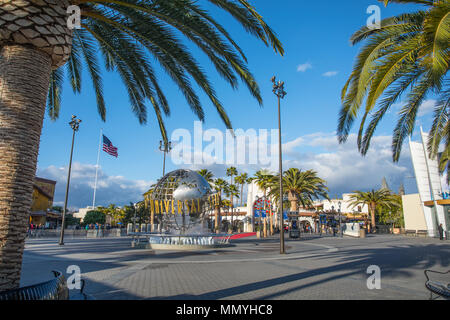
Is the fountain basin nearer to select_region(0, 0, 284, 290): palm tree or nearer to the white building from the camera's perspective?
select_region(0, 0, 284, 290): palm tree

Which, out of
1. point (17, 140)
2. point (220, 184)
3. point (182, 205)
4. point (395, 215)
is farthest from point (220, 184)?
point (17, 140)

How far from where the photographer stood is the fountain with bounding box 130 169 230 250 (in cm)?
1858

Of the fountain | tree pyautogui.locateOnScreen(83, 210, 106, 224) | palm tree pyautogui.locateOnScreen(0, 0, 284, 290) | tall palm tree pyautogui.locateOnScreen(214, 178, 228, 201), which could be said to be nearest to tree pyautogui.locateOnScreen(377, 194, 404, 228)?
tall palm tree pyautogui.locateOnScreen(214, 178, 228, 201)

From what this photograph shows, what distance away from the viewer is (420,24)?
25.5 ft

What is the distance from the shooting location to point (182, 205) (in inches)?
739

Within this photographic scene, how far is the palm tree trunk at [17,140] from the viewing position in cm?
355

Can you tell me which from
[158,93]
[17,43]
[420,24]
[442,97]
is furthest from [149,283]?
[442,97]

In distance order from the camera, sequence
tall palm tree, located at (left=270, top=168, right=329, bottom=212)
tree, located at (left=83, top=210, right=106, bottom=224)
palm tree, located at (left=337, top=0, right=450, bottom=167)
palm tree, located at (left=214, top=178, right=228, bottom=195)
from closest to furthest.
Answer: palm tree, located at (left=337, top=0, right=450, bottom=167) → tall palm tree, located at (left=270, top=168, right=329, bottom=212) → palm tree, located at (left=214, top=178, right=228, bottom=195) → tree, located at (left=83, top=210, right=106, bottom=224)

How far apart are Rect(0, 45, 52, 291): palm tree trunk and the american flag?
25.1 meters

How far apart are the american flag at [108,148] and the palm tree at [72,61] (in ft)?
62.7

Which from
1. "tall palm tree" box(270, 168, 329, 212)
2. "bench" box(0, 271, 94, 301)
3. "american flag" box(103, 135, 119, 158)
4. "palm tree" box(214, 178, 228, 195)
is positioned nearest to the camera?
"bench" box(0, 271, 94, 301)

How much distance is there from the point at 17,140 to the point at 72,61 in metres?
6.23

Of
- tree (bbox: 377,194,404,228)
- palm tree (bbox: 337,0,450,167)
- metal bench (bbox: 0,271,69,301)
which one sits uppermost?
palm tree (bbox: 337,0,450,167)
